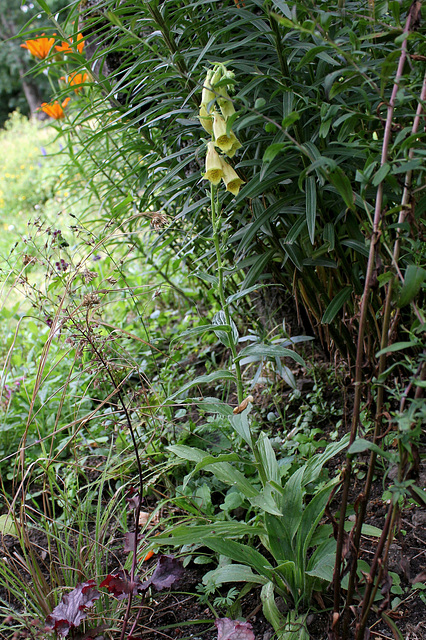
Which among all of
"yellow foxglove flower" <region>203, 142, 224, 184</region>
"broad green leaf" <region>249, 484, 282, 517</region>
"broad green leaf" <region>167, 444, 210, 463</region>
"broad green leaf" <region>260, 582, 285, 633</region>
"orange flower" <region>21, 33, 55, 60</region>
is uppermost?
"orange flower" <region>21, 33, 55, 60</region>

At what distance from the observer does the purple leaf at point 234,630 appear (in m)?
1.08

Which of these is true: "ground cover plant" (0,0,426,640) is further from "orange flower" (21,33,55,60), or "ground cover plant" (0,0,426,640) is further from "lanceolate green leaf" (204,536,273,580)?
"orange flower" (21,33,55,60)

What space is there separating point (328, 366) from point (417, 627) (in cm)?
101

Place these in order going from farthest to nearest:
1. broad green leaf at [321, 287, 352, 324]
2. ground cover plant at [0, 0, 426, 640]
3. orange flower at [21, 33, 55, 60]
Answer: orange flower at [21, 33, 55, 60], broad green leaf at [321, 287, 352, 324], ground cover plant at [0, 0, 426, 640]

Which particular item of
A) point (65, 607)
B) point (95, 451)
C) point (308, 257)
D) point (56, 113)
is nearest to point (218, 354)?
point (95, 451)

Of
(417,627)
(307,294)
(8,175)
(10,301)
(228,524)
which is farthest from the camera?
(8,175)

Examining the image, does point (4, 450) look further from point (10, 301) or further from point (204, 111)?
point (10, 301)

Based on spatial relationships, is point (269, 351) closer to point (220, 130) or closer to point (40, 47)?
point (220, 130)

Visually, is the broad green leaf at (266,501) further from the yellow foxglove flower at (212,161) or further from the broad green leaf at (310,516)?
the yellow foxglove flower at (212,161)

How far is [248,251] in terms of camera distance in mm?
1733

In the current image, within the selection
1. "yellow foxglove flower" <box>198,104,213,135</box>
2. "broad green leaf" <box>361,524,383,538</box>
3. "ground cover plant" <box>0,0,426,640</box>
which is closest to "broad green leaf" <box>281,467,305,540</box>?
"ground cover plant" <box>0,0,426,640</box>

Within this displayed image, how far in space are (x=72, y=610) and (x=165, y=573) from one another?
9.8 inches

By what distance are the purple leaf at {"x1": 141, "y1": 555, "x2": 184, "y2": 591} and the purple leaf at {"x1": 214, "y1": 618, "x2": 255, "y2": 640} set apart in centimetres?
19

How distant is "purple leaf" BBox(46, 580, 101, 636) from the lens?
1.11 m
